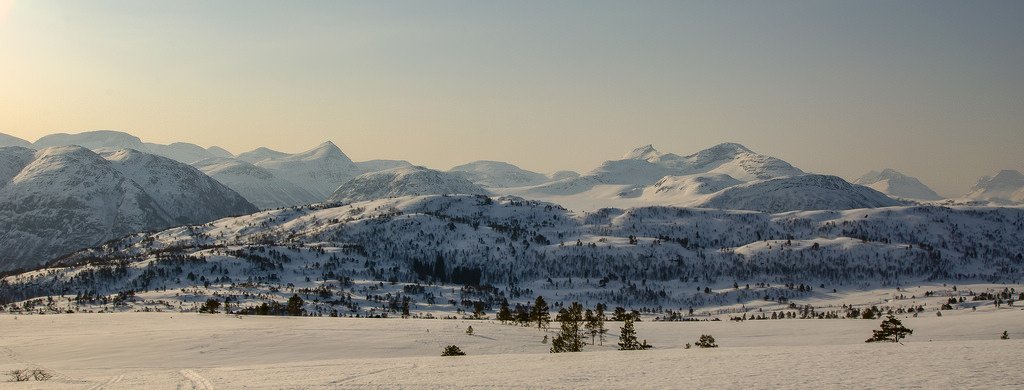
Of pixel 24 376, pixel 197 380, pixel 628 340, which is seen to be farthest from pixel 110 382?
pixel 628 340

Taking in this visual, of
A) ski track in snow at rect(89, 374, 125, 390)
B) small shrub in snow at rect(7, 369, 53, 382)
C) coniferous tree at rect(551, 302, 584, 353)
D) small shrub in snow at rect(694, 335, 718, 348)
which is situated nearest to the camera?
ski track in snow at rect(89, 374, 125, 390)

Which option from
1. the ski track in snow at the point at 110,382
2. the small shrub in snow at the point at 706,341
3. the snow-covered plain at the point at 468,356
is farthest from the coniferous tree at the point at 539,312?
the ski track in snow at the point at 110,382

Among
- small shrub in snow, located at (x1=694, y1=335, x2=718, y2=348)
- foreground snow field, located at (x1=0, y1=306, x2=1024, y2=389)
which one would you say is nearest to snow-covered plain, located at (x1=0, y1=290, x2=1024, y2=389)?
foreground snow field, located at (x1=0, y1=306, x2=1024, y2=389)

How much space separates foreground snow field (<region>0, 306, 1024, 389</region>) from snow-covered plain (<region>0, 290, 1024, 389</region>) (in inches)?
6.8

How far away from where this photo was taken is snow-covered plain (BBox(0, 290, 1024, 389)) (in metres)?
42.0

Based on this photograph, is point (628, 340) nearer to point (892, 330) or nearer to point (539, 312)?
point (539, 312)

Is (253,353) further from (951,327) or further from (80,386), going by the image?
(951,327)

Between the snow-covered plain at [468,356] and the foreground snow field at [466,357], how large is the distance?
0.17m

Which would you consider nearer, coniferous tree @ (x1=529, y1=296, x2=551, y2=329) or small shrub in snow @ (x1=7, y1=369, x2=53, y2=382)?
small shrub in snow @ (x1=7, y1=369, x2=53, y2=382)

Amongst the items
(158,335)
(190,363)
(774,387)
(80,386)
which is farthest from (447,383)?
(158,335)

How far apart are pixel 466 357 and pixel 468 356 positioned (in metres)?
2.78

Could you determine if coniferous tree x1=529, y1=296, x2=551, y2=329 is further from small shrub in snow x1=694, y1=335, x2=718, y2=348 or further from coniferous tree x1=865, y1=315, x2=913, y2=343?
coniferous tree x1=865, y1=315, x2=913, y2=343

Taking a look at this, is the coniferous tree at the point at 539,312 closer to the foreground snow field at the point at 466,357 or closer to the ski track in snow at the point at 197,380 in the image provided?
the foreground snow field at the point at 466,357

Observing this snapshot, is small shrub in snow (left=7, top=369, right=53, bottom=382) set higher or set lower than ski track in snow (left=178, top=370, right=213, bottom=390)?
lower
